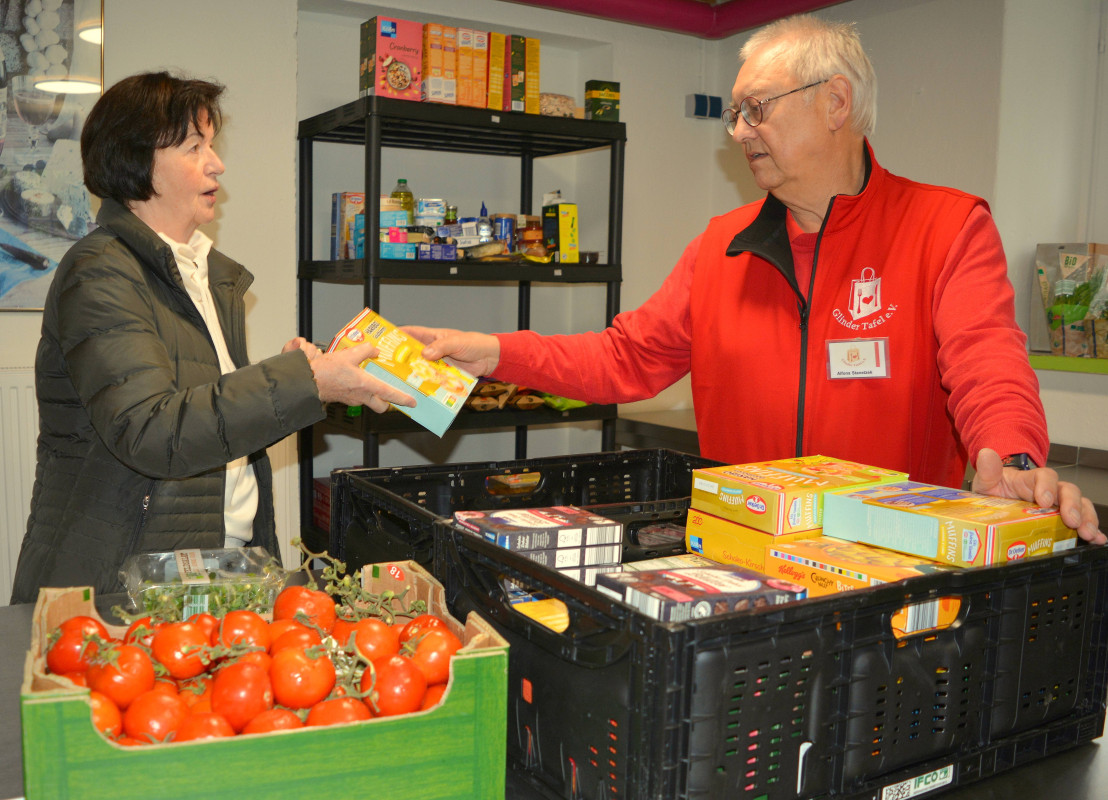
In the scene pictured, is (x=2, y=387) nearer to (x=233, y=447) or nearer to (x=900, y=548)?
(x=233, y=447)

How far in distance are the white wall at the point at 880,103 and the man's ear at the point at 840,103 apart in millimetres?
2270

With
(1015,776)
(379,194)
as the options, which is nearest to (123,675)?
(1015,776)

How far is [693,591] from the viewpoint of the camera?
930 mm

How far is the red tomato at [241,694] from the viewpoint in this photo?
904 mm

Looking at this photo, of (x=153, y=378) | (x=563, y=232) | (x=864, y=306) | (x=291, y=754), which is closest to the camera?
(x=291, y=754)

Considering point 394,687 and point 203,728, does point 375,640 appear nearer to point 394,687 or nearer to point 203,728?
point 394,687

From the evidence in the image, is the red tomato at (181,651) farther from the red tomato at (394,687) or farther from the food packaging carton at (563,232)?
the food packaging carton at (563,232)

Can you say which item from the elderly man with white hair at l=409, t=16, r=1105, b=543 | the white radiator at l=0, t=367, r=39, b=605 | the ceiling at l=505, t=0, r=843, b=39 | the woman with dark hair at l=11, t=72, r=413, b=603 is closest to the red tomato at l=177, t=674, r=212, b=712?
the woman with dark hair at l=11, t=72, r=413, b=603

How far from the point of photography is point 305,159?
13.6 feet

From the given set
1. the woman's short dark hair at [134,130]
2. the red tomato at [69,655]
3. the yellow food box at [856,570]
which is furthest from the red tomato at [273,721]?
the woman's short dark hair at [134,130]

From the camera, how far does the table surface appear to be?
1035 millimetres

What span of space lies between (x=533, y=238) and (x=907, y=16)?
1.92 metres

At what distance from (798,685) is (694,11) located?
448cm

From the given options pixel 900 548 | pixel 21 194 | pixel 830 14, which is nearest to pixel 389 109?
pixel 21 194
